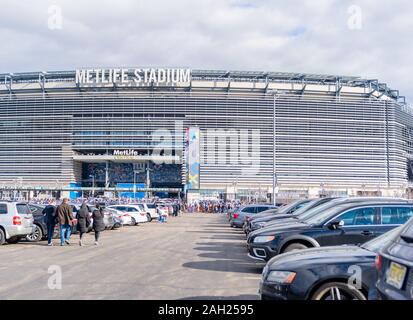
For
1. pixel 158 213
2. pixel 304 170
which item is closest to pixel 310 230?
Answer: pixel 158 213

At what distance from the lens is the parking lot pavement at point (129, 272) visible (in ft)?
26.0

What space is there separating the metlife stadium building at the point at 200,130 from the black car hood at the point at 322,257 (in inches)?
3727

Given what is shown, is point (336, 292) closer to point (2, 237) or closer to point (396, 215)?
point (396, 215)

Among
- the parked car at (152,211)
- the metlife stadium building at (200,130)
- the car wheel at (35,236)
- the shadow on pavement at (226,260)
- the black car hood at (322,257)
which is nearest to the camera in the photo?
the black car hood at (322,257)

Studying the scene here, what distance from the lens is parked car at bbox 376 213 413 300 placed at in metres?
3.73

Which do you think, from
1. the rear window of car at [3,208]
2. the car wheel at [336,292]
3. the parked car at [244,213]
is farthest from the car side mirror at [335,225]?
the parked car at [244,213]

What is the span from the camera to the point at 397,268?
12.8 ft

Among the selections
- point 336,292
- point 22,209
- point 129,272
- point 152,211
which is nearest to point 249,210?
point 152,211

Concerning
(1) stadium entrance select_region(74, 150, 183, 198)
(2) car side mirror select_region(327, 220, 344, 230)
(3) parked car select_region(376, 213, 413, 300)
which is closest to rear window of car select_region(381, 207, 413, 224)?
(2) car side mirror select_region(327, 220, 344, 230)

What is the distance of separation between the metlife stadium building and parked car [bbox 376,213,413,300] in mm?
96701

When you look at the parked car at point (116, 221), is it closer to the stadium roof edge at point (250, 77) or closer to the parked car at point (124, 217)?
the parked car at point (124, 217)

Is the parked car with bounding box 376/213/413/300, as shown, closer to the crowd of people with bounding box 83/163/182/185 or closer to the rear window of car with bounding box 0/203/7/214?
the rear window of car with bounding box 0/203/7/214

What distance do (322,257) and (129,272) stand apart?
559cm

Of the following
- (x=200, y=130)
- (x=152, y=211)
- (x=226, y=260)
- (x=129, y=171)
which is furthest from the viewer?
(x=129, y=171)
